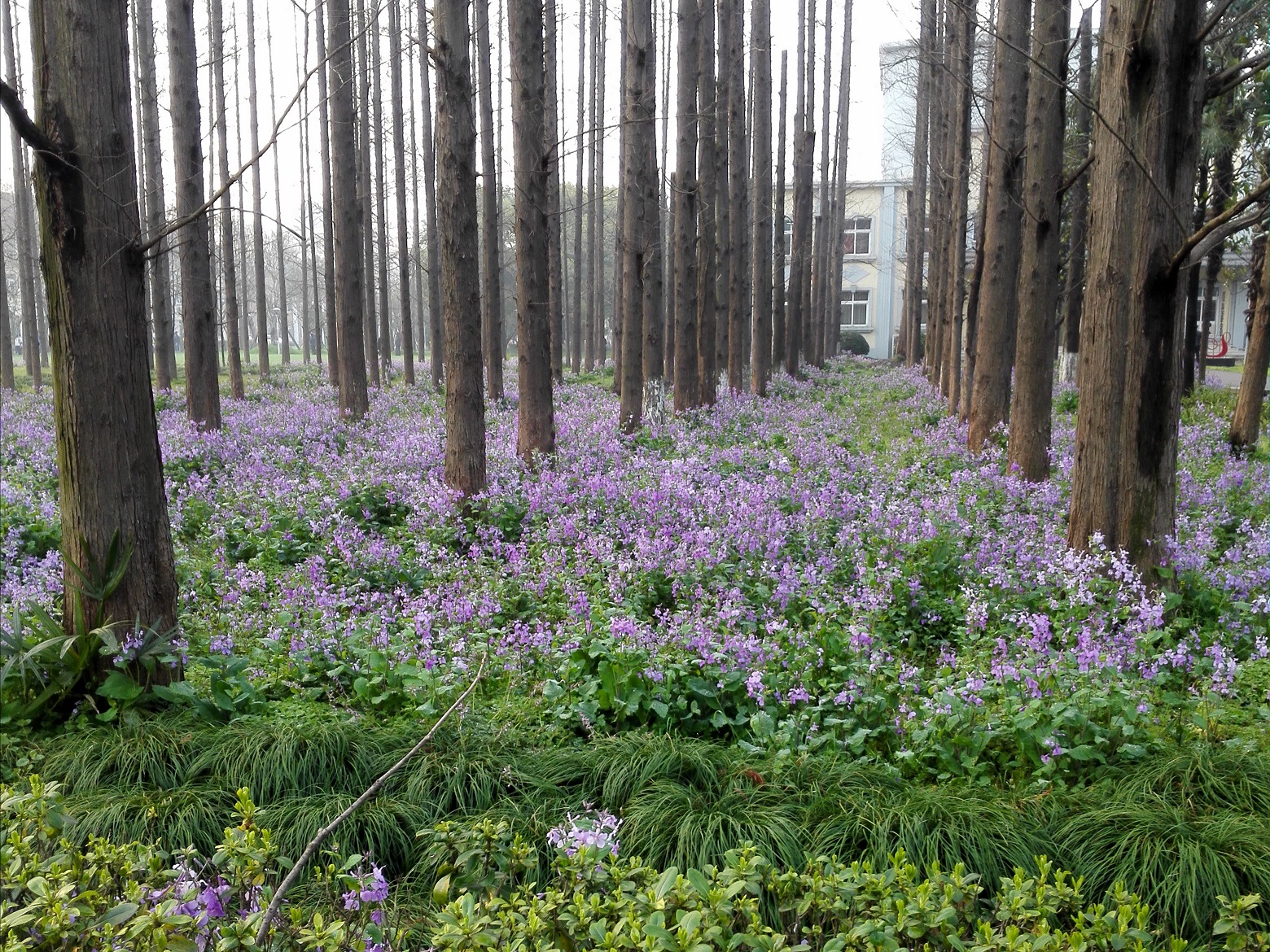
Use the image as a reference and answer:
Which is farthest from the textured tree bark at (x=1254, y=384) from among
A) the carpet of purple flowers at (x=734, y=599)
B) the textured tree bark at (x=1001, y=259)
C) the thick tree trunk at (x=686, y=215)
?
the thick tree trunk at (x=686, y=215)

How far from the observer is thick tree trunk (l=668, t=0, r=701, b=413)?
16.2 metres

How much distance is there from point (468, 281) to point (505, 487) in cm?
214

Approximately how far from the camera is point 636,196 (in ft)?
47.3

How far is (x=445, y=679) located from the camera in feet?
16.3

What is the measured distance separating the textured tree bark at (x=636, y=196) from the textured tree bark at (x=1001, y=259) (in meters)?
4.77

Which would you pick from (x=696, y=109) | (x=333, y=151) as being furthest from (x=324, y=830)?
(x=696, y=109)

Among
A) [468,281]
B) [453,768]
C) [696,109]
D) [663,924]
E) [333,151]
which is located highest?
[696,109]

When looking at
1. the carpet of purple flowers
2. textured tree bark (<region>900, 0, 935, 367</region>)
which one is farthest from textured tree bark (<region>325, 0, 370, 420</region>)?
textured tree bark (<region>900, 0, 935, 367</region>)

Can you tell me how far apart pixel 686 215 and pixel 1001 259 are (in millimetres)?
6300

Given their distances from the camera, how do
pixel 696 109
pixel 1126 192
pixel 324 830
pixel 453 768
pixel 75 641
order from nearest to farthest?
pixel 324 830, pixel 453 768, pixel 75 641, pixel 1126 192, pixel 696 109

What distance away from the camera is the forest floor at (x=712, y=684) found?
145 inches

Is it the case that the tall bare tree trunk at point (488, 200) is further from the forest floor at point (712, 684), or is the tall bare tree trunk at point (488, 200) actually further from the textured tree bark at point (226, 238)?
the forest floor at point (712, 684)

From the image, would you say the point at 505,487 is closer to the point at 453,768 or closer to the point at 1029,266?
the point at 453,768

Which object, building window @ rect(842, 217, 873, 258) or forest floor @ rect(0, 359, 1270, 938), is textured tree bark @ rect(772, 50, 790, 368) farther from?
building window @ rect(842, 217, 873, 258)
